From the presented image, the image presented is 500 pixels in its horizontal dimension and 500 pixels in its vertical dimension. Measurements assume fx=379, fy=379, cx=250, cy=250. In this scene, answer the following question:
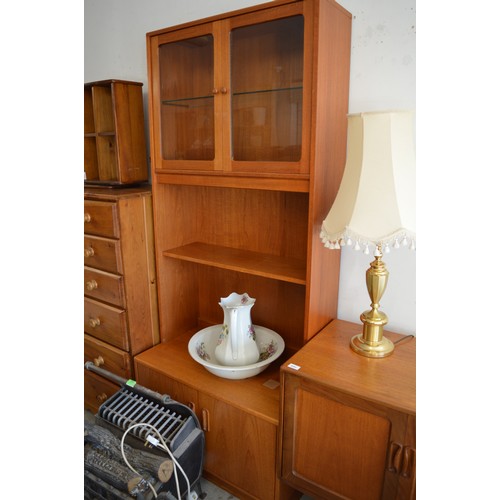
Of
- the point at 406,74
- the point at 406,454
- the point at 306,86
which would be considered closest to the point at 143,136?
the point at 306,86

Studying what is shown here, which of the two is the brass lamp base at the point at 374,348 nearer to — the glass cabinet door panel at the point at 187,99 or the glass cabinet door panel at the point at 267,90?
the glass cabinet door panel at the point at 267,90

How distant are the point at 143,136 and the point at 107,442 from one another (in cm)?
132

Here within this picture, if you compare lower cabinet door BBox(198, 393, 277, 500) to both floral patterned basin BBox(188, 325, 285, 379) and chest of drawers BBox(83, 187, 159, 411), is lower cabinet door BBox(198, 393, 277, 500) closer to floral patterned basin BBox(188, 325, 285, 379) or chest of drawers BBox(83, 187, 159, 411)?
floral patterned basin BBox(188, 325, 285, 379)

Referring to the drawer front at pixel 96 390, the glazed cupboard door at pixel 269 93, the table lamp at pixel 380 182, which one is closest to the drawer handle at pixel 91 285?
the drawer front at pixel 96 390

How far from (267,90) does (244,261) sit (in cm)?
66

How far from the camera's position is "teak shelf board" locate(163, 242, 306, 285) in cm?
142

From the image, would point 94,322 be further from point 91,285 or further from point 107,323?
point 91,285

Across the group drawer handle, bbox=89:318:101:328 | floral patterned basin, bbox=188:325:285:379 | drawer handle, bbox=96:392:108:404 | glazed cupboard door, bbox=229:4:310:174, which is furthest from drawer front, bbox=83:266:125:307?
glazed cupboard door, bbox=229:4:310:174

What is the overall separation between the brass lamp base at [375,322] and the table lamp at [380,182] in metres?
0.10

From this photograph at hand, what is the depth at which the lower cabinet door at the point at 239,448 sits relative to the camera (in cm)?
134
